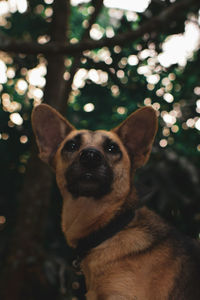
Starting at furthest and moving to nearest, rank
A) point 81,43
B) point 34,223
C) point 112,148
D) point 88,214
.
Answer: point 34,223 < point 112,148 < point 88,214 < point 81,43

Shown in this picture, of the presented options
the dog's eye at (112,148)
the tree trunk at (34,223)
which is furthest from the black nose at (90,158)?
the tree trunk at (34,223)

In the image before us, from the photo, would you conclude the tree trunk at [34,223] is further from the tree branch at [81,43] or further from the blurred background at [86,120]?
the tree branch at [81,43]

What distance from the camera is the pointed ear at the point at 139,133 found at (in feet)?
10.0

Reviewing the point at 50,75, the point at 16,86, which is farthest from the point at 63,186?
the point at 16,86

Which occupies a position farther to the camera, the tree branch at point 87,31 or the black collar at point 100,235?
the tree branch at point 87,31

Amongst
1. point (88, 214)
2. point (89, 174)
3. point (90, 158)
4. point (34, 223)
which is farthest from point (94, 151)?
point (34, 223)

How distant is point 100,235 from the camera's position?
9.01 ft

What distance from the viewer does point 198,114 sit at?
14.8ft

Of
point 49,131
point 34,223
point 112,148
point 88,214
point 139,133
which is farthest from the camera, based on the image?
point 34,223

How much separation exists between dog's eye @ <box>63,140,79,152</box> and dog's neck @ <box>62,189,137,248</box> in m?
0.48

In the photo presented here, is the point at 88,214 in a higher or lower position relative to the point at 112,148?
lower

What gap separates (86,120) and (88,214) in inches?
119

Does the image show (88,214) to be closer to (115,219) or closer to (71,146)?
(115,219)

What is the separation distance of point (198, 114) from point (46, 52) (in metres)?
2.73
